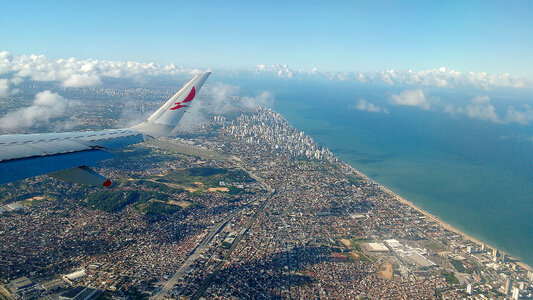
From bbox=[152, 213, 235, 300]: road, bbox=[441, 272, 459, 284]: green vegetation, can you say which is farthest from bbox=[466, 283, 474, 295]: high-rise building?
bbox=[152, 213, 235, 300]: road

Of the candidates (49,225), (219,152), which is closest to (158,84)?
(219,152)

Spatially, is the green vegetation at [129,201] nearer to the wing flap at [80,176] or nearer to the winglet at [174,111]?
the winglet at [174,111]

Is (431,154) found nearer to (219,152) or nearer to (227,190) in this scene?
(219,152)

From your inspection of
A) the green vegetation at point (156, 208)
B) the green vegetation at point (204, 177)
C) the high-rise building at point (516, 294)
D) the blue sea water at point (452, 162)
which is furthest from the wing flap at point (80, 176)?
the blue sea water at point (452, 162)

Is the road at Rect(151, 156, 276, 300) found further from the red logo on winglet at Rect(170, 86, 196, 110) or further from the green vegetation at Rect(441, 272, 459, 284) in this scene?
the green vegetation at Rect(441, 272, 459, 284)

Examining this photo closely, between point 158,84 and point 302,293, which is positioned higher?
point 158,84

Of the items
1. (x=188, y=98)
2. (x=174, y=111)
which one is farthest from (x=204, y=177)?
(x=188, y=98)
